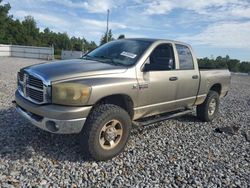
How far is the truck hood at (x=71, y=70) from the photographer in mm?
3912

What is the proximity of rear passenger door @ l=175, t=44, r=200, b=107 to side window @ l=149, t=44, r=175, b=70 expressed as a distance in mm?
224

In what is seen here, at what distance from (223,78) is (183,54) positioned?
1.90m

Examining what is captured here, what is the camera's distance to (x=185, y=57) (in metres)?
6.04

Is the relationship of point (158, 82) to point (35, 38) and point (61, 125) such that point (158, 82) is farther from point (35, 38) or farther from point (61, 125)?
point (35, 38)

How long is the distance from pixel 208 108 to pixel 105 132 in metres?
3.68

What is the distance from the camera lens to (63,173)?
3781mm

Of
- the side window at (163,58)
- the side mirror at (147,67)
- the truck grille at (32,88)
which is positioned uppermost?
the side window at (163,58)

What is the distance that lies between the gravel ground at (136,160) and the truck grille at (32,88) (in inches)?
34.3

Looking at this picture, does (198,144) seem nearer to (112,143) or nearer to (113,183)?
(112,143)

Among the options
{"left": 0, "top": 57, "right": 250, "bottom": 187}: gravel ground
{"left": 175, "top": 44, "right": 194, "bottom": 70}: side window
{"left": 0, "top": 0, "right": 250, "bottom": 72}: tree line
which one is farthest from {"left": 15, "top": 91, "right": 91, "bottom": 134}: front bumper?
{"left": 0, "top": 0, "right": 250, "bottom": 72}: tree line

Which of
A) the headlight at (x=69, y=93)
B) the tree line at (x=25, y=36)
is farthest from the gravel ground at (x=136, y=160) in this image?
the tree line at (x=25, y=36)

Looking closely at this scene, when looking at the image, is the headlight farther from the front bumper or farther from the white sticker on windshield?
the white sticker on windshield

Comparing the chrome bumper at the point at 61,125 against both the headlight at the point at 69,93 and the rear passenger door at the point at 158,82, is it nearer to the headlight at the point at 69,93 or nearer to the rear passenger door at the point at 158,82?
the headlight at the point at 69,93

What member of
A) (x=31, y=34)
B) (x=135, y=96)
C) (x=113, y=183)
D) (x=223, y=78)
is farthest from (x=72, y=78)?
(x=31, y=34)
